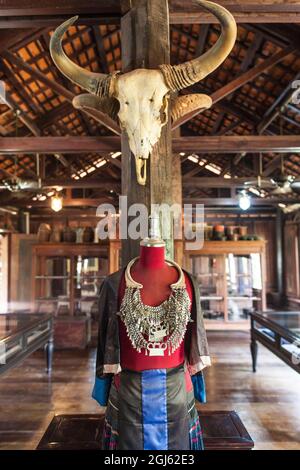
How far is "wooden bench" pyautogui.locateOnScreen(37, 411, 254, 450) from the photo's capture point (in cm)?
212

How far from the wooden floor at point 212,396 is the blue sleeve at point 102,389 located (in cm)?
192

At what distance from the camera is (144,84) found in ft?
5.17

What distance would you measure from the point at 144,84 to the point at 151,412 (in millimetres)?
1375

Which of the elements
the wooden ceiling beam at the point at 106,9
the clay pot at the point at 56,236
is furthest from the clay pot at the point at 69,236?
the wooden ceiling beam at the point at 106,9

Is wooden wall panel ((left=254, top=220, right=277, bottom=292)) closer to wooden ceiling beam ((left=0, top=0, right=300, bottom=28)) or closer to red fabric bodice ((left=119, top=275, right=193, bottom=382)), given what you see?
wooden ceiling beam ((left=0, top=0, right=300, bottom=28))

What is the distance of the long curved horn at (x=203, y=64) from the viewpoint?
152 cm

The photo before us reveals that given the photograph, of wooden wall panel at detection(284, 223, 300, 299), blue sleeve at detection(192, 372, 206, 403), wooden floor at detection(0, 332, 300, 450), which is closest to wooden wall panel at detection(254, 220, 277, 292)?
wooden wall panel at detection(284, 223, 300, 299)

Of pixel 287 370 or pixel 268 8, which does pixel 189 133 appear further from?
pixel 268 8

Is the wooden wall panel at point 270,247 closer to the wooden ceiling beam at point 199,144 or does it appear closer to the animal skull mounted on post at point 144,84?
the wooden ceiling beam at point 199,144

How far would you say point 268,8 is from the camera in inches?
92.0

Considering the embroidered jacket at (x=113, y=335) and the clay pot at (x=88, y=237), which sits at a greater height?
the clay pot at (x=88, y=237)

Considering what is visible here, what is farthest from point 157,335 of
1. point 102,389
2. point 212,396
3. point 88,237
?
point 88,237

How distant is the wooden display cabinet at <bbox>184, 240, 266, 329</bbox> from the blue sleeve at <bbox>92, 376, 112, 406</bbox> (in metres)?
6.12
